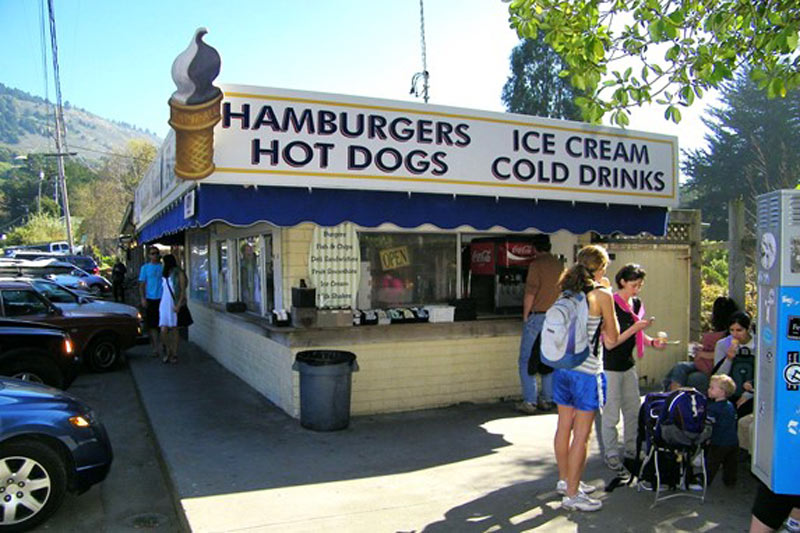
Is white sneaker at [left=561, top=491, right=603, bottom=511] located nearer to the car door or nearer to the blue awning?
the blue awning

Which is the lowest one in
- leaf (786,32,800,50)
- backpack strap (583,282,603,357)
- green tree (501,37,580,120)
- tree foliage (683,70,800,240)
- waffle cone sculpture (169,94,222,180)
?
backpack strap (583,282,603,357)

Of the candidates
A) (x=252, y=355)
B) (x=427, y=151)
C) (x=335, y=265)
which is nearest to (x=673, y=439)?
(x=427, y=151)

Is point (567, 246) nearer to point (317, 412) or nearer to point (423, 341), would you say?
point (423, 341)

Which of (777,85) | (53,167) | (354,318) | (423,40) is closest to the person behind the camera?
(777,85)

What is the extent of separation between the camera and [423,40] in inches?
778

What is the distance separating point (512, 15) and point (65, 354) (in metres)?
6.74

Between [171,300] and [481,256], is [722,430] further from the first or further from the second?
[171,300]

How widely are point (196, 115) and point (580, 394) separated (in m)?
4.18

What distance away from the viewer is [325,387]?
20.7ft

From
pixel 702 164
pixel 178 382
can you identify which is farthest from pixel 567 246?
pixel 702 164

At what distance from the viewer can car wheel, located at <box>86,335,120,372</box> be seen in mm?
10539

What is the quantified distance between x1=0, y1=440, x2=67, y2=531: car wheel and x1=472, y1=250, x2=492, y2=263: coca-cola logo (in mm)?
5359

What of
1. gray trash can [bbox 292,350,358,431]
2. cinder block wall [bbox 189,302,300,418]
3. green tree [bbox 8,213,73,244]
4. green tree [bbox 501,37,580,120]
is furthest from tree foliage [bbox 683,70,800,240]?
green tree [bbox 8,213,73,244]

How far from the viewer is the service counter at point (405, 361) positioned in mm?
7031
